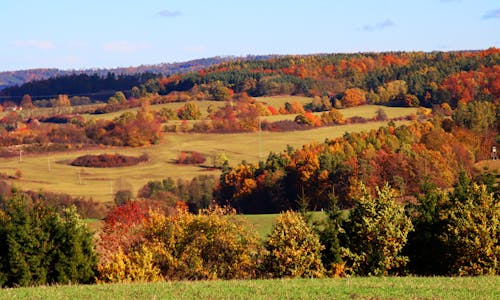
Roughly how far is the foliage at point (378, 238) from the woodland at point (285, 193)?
74mm

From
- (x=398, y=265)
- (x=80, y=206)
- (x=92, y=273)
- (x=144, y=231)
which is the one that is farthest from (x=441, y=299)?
(x=80, y=206)

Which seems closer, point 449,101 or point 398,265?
point 398,265

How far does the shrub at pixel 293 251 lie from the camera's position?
1350 inches

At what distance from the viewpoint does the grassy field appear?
22406 mm

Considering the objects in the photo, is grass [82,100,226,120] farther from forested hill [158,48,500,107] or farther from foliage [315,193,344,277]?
foliage [315,193,344,277]

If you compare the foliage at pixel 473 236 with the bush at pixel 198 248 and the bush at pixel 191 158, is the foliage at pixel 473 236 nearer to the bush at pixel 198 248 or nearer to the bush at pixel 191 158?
the bush at pixel 198 248

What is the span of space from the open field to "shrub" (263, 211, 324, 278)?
63986 millimetres

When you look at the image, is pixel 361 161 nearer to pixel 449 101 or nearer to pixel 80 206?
pixel 80 206

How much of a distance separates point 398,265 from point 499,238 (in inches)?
192

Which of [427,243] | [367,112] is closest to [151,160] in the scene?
[367,112]

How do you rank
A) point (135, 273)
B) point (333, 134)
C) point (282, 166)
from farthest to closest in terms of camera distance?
point (333, 134) < point (282, 166) < point (135, 273)

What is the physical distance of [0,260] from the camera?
118ft

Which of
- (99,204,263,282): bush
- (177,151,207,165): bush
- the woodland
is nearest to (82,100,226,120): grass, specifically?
the woodland

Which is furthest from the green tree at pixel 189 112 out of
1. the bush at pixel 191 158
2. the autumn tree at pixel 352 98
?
the bush at pixel 191 158
